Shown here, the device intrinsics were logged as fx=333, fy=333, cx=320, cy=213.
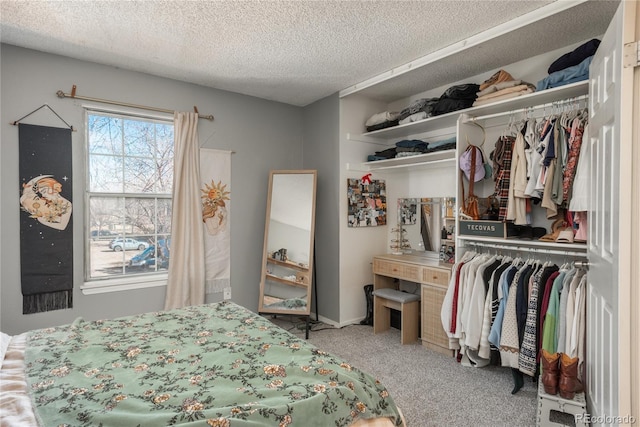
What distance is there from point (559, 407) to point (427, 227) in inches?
78.9

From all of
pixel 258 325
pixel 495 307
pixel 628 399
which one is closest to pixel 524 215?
pixel 495 307

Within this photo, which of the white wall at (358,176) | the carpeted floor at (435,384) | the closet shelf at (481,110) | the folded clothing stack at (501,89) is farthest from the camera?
the white wall at (358,176)

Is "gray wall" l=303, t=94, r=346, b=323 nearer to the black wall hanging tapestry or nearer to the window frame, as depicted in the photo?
the window frame

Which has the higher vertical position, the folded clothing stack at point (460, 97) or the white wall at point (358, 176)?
the folded clothing stack at point (460, 97)

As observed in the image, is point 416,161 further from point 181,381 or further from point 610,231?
point 181,381

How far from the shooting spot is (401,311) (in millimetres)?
3254

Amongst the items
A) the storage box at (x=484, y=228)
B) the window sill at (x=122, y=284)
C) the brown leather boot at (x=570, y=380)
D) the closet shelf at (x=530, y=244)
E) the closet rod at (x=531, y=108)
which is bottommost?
the brown leather boot at (x=570, y=380)

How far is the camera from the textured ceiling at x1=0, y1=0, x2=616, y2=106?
215 centimetres

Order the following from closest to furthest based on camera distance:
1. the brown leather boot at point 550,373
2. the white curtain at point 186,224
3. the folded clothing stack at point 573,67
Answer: the brown leather boot at point 550,373, the folded clothing stack at point 573,67, the white curtain at point 186,224

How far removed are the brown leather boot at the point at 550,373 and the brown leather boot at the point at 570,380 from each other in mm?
35

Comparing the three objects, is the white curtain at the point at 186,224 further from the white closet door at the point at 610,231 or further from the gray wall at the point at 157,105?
the white closet door at the point at 610,231

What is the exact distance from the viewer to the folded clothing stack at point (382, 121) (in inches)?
143

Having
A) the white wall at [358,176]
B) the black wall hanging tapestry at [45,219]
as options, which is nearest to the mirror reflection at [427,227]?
the white wall at [358,176]

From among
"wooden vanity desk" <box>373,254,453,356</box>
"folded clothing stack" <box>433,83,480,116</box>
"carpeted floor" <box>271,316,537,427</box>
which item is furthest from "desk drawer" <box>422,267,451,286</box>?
"folded clothing stack" <box>433,83,480,116</box>
